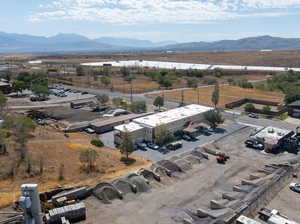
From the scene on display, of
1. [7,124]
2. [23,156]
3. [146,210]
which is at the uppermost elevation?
[7,124]

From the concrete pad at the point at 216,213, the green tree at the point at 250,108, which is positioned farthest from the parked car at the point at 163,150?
the green tree at the point at 250,108

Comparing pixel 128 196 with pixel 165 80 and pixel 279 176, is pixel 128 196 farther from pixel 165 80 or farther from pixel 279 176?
pixel 165 80

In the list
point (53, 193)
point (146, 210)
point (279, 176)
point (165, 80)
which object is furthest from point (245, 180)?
point (165, 80)

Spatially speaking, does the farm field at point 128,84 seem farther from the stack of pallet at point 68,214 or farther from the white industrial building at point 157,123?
the stack of pallet at point 68,214

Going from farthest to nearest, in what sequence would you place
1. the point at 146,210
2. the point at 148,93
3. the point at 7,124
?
the point at 148,93 < the point at 7,124 < the point at 146,210

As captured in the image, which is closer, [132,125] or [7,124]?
[7,124]

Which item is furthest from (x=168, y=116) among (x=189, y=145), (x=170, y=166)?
(x=170, y=166)

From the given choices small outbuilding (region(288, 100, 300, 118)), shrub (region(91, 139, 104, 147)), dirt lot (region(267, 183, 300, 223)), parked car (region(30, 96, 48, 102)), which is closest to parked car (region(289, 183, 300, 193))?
dirt lot (region(267, 183, 300, 223))

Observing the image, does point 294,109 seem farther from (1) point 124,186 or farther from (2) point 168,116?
(1) point 124,186
